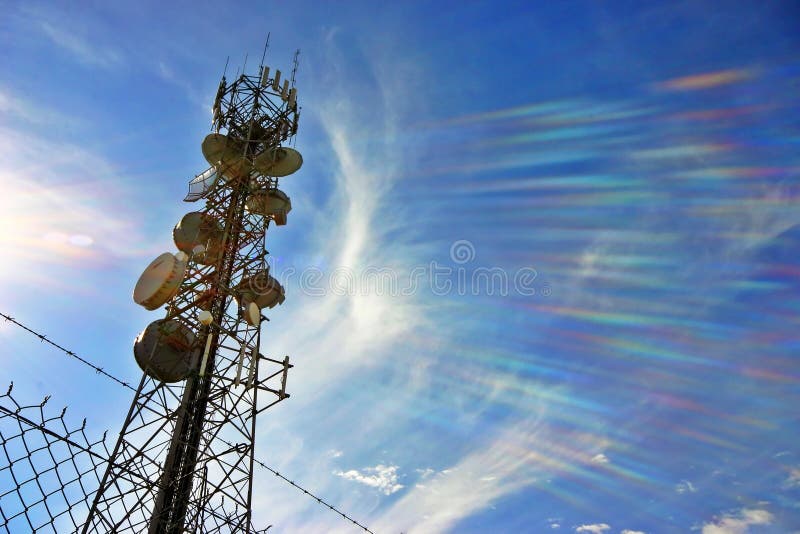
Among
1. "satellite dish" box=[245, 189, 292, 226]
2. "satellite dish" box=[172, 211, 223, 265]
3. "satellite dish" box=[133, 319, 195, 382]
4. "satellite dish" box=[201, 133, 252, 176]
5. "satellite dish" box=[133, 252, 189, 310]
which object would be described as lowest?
"satellite dish" box=[133, 319, 195, 382]

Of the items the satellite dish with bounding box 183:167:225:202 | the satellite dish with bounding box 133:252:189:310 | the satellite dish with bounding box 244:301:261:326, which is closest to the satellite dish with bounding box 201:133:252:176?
the satellite dish with bounding box 183:167:225:202

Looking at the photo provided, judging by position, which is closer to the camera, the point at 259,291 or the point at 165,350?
the point at 165,350

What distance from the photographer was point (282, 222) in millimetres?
17781

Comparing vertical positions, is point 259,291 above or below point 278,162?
below

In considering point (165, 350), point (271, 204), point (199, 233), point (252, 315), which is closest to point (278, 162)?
point (271, 204)

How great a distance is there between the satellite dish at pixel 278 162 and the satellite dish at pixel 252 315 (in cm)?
477

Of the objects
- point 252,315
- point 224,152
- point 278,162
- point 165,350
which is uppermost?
point 278,162

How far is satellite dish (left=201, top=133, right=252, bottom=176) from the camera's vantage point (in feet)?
56.5

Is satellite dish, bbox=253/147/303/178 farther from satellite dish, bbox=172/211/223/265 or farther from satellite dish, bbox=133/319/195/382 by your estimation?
satellite dish, bbox=133/319/195/382

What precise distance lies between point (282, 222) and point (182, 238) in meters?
3.08

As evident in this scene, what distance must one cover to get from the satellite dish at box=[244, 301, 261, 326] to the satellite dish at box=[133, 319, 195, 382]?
149cm

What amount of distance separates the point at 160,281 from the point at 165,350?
1.88 meters

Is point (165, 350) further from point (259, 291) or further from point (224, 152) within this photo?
point (224, 152)

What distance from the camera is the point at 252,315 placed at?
49.7ft
